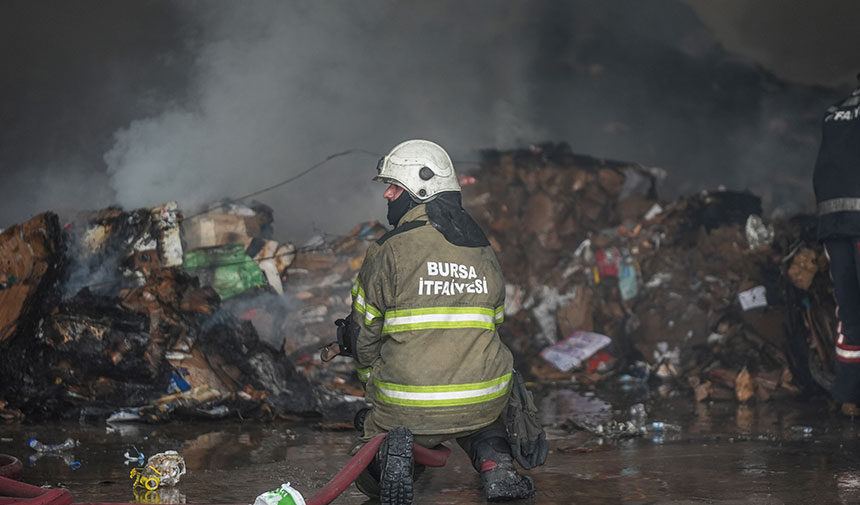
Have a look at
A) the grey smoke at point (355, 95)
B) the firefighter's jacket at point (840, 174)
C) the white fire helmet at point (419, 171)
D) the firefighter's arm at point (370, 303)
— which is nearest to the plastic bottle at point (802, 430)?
the firefighter's jacket at point (840, 174)

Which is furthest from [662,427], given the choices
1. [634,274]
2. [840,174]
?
[634,274]

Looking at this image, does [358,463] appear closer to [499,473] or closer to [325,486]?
[325,486]

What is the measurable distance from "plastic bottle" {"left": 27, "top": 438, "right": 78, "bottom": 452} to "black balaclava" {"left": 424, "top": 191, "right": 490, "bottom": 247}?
265 cm

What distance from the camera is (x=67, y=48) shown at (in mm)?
6449

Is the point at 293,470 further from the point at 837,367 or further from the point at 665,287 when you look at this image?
the point at 665,287

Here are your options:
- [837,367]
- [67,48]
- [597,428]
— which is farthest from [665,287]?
[67,48]

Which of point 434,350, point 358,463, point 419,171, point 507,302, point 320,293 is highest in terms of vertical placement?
point 419,171

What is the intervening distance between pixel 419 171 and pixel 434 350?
83 centimetres

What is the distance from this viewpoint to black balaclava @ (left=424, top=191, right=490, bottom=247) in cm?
368

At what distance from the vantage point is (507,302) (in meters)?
8.17

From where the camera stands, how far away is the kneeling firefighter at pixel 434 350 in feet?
11.5

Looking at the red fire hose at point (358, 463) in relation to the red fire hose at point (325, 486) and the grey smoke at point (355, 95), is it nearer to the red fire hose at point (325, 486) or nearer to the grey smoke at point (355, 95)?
the red fire hose at point (325, 486)

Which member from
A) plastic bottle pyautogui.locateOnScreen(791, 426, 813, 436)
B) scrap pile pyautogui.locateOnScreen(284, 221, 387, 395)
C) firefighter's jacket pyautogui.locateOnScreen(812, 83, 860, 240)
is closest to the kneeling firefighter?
plastic bottle pyautogui.locateOnScreen(791, 426, 813, 436)

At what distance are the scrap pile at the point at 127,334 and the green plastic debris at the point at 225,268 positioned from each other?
24mm
